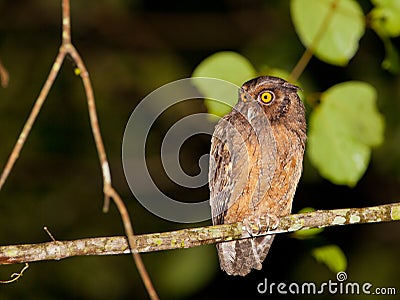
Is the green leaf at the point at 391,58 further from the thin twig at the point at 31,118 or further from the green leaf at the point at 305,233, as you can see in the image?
the thin twig at the point at 31,118

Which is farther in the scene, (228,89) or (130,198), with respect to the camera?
(130,198)

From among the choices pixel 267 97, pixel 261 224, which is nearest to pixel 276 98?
pixel 267 97

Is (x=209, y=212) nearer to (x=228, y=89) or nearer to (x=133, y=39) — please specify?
(x=228, y=89)

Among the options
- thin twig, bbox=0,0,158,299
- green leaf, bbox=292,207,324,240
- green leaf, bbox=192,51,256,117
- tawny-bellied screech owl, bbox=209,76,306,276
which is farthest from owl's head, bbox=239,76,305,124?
thin twig, bbox=0,0,158,299

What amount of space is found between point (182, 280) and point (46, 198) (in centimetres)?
208

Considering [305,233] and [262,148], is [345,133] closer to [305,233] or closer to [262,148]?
[305,233]

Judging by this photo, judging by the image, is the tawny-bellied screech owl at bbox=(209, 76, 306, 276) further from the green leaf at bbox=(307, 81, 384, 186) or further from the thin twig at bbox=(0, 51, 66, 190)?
the thin twig at bbox=(0, 51, 66, 190)

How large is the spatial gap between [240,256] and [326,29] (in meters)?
1.45

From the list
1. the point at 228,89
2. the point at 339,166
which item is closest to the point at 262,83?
the point at 228,89

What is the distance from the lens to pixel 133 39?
25.8 feet

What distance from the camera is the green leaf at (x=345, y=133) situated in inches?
123

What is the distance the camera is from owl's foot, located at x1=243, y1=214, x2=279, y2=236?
330cm
